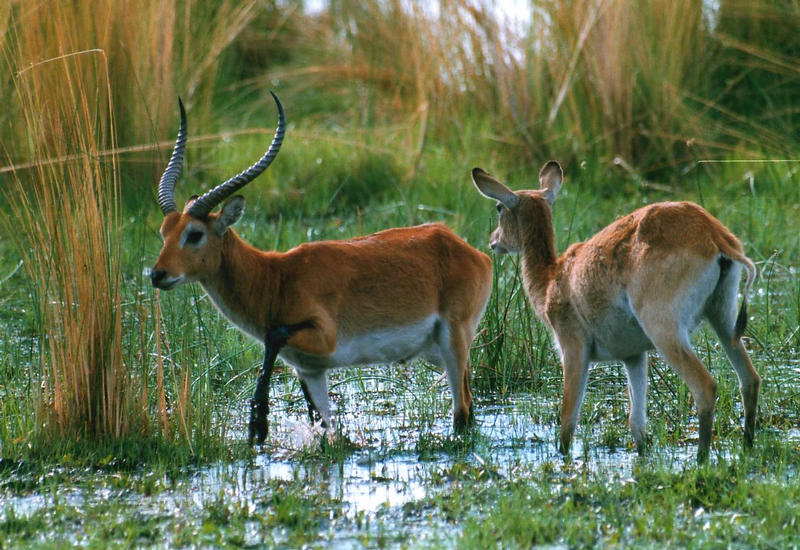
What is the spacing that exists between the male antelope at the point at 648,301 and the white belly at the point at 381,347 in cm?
60

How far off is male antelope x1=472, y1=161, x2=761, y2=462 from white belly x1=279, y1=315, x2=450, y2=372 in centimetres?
60

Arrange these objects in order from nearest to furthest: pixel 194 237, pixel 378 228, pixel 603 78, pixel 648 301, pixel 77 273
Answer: pixel 648 301, pixel 77 273, pixel 194 237, pixel 378 228, pixel 603 78

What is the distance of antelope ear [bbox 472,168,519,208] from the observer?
6.48 metres

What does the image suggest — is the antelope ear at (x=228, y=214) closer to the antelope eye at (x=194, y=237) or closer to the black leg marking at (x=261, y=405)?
the antelope eye at (x=194, y=237)

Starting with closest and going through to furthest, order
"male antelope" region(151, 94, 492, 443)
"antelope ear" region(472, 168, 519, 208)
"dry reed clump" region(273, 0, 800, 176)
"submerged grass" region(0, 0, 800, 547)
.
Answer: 1. "submerged grass" region(0, 0, 800, 547)
2. "male antelope" region(151, 94, 492, 443)
3. "antelope ear" region(472, 168, 519, 208)
4. "dry reed clump" region(273, 0, 800, 176)

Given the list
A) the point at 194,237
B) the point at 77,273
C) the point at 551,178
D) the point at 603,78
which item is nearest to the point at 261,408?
the point at 194,237

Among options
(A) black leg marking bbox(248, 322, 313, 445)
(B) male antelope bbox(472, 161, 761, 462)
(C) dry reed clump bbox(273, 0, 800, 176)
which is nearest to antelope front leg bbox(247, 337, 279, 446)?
(A) black leg marking bbox(248, 322, 313, 445)

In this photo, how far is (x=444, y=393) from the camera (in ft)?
23.4

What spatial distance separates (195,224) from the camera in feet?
20.0

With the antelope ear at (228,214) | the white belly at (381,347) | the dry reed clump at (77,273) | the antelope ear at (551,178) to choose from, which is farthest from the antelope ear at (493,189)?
the dry reed clump at (77,273)

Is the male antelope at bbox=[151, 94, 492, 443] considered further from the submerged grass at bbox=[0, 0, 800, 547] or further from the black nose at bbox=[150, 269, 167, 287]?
the submerged grass at bbox=[0, 0, 800, 547]

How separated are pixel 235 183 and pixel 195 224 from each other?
0.96 ft

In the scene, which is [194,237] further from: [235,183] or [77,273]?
[77,273]

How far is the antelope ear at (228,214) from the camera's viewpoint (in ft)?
20.2
